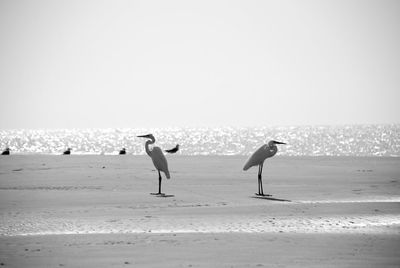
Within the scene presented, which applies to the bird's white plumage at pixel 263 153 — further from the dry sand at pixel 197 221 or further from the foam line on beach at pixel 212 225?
the foam line on beach at pixel 212 225

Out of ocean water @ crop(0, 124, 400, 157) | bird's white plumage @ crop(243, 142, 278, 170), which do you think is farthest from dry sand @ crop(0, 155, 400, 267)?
ocean water @ crop(0, 124, 400, 157)

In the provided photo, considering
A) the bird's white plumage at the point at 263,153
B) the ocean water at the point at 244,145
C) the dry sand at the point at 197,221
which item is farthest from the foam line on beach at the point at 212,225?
the ocean water at the point at 244,145

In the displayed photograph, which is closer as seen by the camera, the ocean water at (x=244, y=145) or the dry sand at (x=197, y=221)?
the dry sand at (x=197, y=221)

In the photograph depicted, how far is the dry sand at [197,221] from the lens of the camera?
25.5 ft

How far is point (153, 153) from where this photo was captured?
16.0m

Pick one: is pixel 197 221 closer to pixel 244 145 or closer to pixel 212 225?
pixel 212 225

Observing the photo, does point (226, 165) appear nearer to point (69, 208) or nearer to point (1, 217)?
point (69, 208)

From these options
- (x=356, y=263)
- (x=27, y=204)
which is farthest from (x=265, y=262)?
(x=27, y=204)

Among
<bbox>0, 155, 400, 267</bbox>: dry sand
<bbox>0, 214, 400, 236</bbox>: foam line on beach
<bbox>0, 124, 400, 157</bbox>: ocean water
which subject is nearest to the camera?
<bbox>0, 155, 400, 267</bbox>: dry sand

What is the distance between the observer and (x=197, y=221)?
424 inches

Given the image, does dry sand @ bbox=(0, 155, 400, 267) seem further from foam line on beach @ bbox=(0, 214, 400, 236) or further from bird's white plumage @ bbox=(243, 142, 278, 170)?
bird's white plumage @ bbox=(243, 142, 278, 170)

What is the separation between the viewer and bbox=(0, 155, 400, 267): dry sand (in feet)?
25.5

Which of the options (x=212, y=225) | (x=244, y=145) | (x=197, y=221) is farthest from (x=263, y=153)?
(x=244, y=145)

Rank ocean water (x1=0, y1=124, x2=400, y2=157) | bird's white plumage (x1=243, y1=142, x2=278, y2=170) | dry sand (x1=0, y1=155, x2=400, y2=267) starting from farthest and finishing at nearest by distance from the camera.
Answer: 1. ocean water (x1=0, y1=124, x2=400, y2=157)
2. bird's white plumage (x1=243, y1=142, x2=278, y2=170)
3. dry sand (x1=0, y1=155, x2=400, y2=267)
